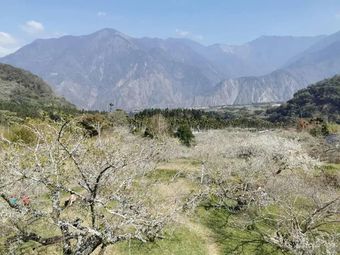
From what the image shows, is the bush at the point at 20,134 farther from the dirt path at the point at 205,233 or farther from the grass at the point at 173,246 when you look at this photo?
the grass at the point at 173,246

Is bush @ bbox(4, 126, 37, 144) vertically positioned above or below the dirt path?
above

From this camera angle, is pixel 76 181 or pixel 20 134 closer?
pixel 76 181

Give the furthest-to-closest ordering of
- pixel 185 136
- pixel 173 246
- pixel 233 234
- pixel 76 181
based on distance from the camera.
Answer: pixel 185 136 < pixel 233 234 < pixel 173 246 < pixel 76 181

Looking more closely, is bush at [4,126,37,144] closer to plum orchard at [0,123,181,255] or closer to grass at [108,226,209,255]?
grass at [108,226,209,255]

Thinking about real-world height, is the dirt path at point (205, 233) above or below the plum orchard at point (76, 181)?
below

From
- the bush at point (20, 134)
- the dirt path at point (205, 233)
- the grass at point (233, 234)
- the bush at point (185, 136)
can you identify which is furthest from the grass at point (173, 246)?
the bush at point (185, 136)

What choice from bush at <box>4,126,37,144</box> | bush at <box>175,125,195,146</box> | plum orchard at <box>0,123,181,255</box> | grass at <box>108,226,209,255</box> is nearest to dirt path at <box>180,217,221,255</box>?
grass at <box>108,226,209,255</box>

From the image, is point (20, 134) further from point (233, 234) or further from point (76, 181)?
point (76, 181)

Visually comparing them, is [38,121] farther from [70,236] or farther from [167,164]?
[167,164]

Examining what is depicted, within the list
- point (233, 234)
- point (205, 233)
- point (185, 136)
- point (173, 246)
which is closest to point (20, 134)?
point (205, 233)

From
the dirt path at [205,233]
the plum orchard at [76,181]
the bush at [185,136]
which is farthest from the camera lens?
the bush at [185,136]

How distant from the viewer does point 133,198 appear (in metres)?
15.1

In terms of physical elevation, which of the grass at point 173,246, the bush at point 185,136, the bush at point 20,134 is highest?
the bush at point 20,134

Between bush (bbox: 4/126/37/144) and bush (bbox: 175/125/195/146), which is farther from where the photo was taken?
bush (bbox: 175/125/195/146)
